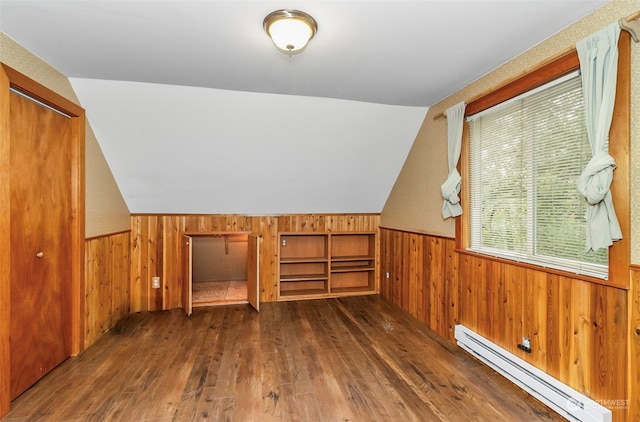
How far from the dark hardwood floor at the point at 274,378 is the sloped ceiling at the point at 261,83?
175 cm

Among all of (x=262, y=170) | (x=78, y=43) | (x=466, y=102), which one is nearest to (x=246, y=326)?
(x=262, y=170)

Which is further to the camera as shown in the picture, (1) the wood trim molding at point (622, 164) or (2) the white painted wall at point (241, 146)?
(2) the white painted wall at point (241, 146)

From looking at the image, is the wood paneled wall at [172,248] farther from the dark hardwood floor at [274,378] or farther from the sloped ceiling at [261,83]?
the dark hardwood floor at [274,378]

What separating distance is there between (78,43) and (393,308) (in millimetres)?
4015

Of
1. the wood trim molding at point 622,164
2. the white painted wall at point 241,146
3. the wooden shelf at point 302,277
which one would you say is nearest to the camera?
the wood trim molding at point 622,164

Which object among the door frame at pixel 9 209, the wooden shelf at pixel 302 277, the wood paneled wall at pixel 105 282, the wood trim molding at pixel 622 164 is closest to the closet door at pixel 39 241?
the door frame at pixel 9 209

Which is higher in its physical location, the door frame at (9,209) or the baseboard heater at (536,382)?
the door frame at (9,209)

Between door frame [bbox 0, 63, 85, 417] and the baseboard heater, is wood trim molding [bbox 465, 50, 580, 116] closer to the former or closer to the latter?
the baseboard heater

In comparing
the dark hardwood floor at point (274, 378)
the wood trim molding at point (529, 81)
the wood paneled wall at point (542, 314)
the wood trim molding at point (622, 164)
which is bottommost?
the dark hardwood floor at point (274, 378)

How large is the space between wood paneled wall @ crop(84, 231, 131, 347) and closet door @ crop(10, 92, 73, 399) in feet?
0.74

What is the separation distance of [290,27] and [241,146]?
1778 millimetres

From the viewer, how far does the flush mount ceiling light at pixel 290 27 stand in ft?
5.62

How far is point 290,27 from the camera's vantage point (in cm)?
175

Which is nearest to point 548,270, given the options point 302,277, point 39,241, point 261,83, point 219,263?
point 261,83
